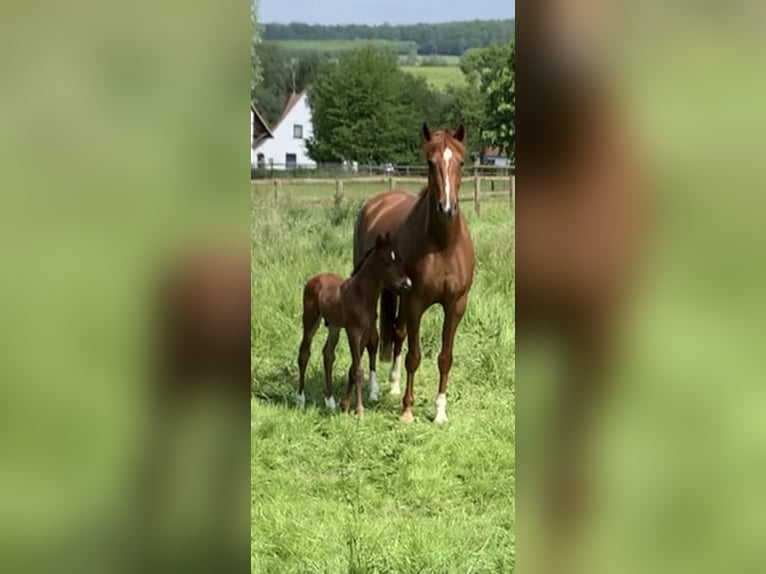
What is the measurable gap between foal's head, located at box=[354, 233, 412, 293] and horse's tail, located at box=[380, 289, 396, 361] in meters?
0.06

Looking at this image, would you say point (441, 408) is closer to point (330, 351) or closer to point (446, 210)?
point (330, 351)

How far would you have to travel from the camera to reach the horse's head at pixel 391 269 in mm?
2053

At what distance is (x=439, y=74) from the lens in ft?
6.23

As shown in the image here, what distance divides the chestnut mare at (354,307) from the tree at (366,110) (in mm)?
231

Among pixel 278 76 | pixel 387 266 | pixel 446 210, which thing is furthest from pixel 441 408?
Answer: pixel 278 76

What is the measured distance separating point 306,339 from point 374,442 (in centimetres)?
33

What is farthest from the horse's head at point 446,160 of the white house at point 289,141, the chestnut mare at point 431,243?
the white house at point 289,141

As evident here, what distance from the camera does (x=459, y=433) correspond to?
6.32ft

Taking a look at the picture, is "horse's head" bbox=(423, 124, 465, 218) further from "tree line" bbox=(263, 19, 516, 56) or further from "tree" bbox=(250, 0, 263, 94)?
"tree" bbox=(250, 0, 263, 94)

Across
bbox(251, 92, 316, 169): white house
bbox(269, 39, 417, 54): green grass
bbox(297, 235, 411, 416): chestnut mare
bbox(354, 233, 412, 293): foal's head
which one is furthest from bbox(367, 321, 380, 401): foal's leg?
bbox(269, 39, 417, 54): green grass
